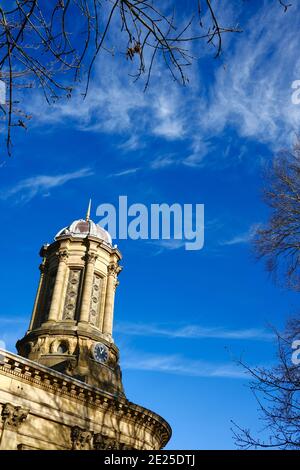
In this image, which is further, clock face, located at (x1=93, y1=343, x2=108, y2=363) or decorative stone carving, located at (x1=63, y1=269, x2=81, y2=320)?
decorative stone carving, located at (x1=63, y1=269, x2=81, y2=320)

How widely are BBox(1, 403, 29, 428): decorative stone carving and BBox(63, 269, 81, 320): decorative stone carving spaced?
10997 mm

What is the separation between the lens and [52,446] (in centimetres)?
2011

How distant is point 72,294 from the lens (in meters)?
30.8

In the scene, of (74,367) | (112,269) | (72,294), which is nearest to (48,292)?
(72,294)

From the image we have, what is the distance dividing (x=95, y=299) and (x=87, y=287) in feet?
4.94

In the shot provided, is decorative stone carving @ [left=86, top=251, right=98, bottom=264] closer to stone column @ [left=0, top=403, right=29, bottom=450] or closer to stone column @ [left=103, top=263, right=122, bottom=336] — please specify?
stone column @ [left=103, top=263, right=122, bottom=336]

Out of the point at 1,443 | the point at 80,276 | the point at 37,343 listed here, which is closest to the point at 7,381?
the point at 1,443

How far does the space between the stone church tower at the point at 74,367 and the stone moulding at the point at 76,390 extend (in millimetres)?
44

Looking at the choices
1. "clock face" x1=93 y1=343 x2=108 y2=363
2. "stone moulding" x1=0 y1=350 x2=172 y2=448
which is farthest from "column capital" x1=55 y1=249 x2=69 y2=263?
"stone moulding" x1=0 y1=350 x2=172 y2=448

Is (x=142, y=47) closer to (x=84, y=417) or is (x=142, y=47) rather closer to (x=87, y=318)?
(x=84, y=417)

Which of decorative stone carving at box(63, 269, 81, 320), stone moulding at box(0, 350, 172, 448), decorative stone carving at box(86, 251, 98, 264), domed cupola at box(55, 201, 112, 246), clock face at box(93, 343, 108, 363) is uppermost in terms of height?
domed cupola at box(55, 201, 112, 246)

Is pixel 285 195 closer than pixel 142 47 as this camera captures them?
No

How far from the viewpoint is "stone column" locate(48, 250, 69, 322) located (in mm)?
29425
